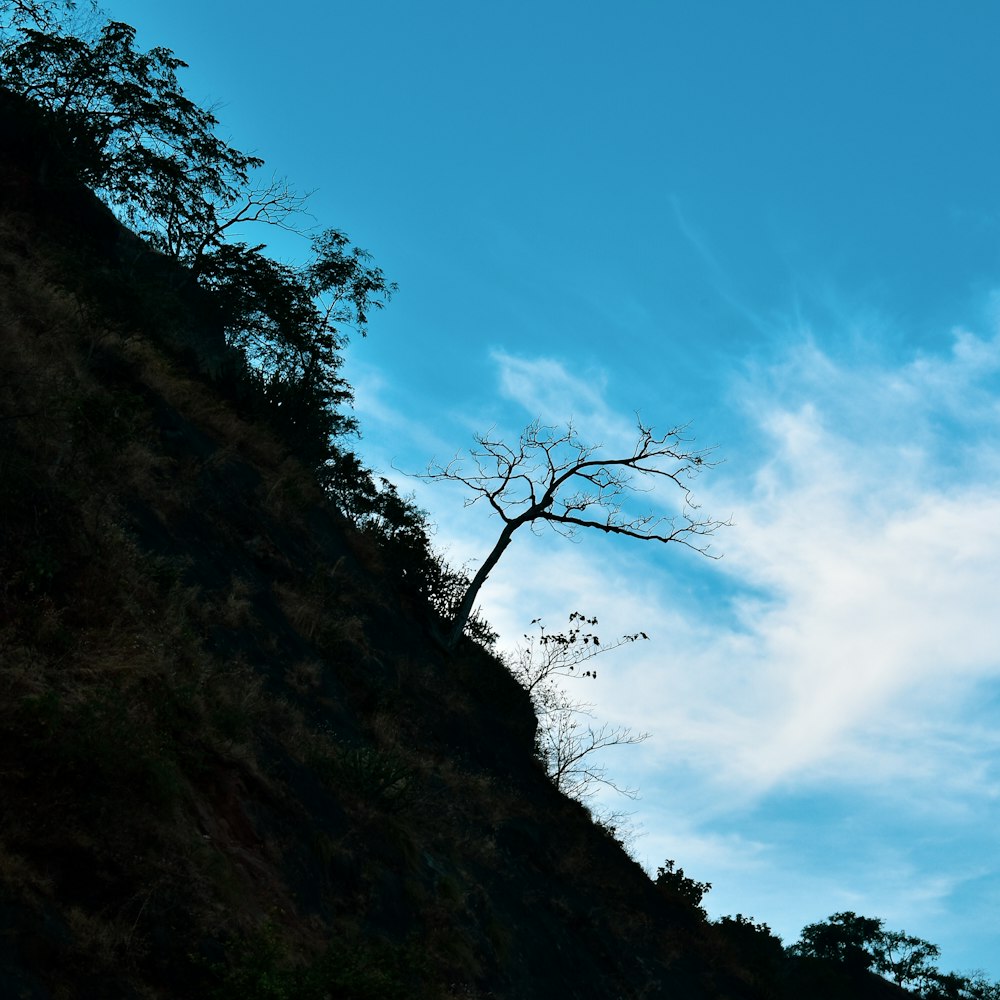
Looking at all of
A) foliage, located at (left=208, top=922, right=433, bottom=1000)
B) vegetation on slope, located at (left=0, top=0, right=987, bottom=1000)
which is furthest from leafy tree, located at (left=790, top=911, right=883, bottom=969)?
foliage, located at (left=208, top=922, right=433, bottom=1000)

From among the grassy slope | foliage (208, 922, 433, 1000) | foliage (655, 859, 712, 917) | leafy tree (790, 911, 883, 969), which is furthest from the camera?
leafy tree (790, 911, 883, 969)

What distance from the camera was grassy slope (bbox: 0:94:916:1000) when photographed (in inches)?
254

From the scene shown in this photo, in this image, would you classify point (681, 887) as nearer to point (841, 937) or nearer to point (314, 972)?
point (314, 972)

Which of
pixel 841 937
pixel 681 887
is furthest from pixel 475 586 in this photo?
pixel 841 937

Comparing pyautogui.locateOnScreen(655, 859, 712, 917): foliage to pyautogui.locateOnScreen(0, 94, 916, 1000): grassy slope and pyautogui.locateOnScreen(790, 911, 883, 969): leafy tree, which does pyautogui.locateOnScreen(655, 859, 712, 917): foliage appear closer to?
pyautogui.locateOnScreen(0, 94, 916, 1000): grassy slope

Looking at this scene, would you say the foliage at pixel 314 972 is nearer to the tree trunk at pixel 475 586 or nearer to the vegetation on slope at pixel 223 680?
the vegetation on slope at pixel 223 680

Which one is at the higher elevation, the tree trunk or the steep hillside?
the tree trunk

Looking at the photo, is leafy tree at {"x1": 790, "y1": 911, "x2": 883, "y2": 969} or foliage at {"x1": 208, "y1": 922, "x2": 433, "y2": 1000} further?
leafy tree at {"x1": 790, "y1": 911, "x2": 883, "y2": 969}

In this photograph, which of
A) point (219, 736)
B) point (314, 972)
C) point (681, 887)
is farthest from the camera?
point (681, 887)

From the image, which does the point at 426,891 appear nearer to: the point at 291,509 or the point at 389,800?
the point at 389,800

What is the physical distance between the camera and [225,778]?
886cm

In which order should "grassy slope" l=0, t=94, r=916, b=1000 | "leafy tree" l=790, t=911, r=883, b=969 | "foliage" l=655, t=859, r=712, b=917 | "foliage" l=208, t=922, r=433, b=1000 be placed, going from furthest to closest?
"leafy tree" l=790, t=911, r=883, b=969, "foliage" l=655, t=859, r=712, b=917, "grassy slope" l=0, t=94, r=916, b=1000, "foliage" l=208, t=922, r=433, b=1000

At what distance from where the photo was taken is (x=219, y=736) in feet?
30.2

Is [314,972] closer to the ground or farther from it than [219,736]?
closer to the ground
